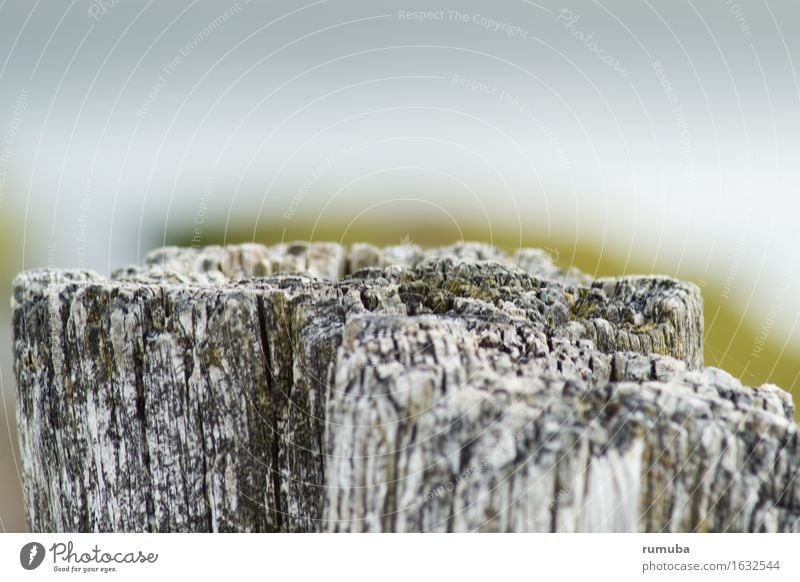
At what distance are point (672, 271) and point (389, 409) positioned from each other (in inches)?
197

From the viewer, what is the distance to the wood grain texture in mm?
1638

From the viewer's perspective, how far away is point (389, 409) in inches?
67.3
